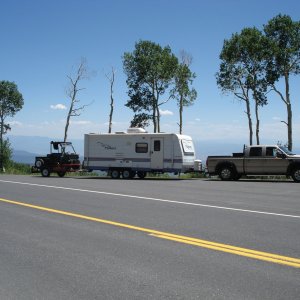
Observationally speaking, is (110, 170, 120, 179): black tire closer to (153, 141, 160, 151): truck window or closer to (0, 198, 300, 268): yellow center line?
(153, 141, 160, 151): truck window

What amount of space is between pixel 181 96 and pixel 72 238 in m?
36.4

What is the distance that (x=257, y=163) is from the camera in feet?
77.2

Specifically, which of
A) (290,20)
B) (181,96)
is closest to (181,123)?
(181,96)

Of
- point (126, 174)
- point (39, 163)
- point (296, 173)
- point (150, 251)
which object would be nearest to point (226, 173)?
point (296, 173)

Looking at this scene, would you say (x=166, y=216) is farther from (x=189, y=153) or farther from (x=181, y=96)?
(x=181, y=96)

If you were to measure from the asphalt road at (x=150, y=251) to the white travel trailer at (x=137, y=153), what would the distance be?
1354 centimetres

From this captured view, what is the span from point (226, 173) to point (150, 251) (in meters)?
18.2

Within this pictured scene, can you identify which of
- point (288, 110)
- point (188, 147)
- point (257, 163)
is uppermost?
point (288, 110)

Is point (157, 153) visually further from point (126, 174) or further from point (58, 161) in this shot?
point (58, 161)

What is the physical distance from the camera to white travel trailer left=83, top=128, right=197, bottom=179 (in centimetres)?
2577

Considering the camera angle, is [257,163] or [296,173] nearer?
[296,173]

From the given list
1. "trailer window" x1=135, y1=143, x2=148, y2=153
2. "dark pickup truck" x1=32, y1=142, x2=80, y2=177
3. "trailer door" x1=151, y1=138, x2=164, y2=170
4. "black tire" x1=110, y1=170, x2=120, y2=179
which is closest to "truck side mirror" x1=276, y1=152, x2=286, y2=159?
"trailer door" x1=151, y1=138, x2=164, y2=170

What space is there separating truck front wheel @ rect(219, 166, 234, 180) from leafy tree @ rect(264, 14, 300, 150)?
838 centimetres

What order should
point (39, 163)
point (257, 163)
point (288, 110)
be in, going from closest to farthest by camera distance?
point (257, 163)
point (39, 163)
point (288, 110)
